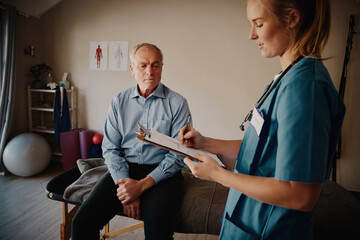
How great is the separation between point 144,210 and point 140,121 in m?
0.66

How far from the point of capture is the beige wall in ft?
10.1

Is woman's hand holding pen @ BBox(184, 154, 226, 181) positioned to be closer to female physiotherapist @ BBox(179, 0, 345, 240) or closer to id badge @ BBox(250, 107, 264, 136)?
female physiotherapist @ BBox(179, 0, 345, 240)

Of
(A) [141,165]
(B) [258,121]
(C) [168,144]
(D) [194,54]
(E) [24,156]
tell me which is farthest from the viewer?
(D) [194,54]

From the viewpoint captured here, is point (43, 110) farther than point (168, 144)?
Yes

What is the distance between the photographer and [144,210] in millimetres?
1319

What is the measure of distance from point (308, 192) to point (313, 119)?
19 cm

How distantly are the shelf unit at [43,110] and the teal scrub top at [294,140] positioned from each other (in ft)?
11.7

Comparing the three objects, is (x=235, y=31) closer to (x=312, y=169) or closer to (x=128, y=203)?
(x=128, y=203)

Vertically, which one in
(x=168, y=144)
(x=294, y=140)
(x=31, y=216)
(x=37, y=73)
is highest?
(x=37, y=73)

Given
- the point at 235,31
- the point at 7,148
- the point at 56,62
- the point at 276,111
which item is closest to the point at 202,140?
the point at 276,111

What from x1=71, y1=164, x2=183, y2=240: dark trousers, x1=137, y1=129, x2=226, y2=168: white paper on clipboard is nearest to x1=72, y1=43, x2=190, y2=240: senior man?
x1=71, y1=164, x2=183, y2=240: dark trousers

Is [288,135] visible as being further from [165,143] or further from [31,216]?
[31,216]

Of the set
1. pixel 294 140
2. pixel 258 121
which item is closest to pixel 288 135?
pixel 294 140

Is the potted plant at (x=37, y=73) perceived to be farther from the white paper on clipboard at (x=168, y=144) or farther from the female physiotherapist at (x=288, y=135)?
the female physiotherapist at (x=288, y=135)
